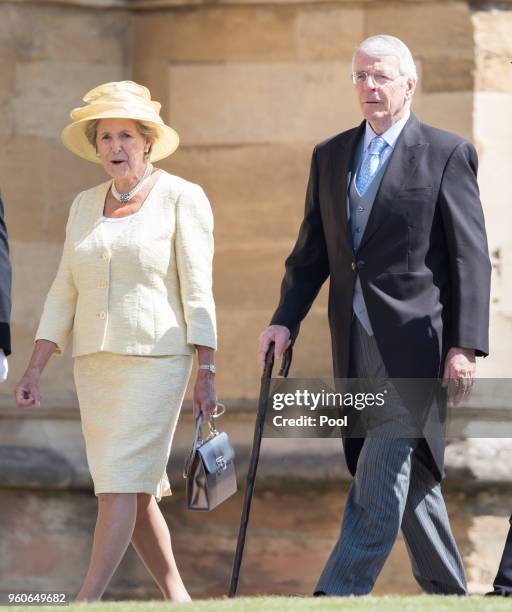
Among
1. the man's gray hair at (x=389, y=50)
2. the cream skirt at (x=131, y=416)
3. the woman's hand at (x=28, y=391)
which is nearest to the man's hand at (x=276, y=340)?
the cream skirt at (x=131, y=416)

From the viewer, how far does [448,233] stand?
5.71 meters

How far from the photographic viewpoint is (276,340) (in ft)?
19.5

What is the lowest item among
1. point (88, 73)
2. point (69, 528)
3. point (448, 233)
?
point (69, 528)

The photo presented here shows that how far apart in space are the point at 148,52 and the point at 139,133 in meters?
1.84

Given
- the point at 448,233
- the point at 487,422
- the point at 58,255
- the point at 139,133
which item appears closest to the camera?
the point at 448,233

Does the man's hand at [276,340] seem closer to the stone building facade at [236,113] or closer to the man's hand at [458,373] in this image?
the man's hand at [458,373]

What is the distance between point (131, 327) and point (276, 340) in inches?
18.9

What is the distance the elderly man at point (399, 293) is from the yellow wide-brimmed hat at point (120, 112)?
2.15 feet

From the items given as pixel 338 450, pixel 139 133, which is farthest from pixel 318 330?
pixel 139 133

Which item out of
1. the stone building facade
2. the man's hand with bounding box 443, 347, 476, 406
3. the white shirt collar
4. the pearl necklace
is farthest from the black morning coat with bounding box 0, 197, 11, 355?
the stone building facade

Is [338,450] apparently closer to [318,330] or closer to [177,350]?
[318,330]

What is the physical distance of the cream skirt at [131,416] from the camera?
19.4 feet

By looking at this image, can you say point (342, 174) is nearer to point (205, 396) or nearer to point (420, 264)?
point (420, 264)

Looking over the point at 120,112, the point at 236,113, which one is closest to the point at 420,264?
the point at 120,112
